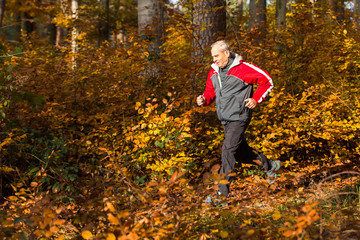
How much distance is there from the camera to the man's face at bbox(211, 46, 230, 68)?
3730 mm

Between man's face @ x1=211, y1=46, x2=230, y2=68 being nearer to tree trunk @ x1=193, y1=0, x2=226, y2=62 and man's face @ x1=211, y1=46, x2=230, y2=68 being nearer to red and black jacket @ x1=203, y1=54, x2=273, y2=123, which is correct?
red and black jacket @ x1=203, y1=54, x2=273, y2=123

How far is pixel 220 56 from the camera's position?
3746mm

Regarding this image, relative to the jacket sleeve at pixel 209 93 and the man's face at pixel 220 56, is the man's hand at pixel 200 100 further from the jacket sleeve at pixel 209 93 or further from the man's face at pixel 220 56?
the man's face at pixel 220 56

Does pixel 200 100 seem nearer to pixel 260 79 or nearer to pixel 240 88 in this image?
pixel 240 88

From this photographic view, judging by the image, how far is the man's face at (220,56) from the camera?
373 cm

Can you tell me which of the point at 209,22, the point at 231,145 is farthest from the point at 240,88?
the point at 209,22

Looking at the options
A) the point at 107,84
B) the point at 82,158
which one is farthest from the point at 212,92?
the point at 82,158

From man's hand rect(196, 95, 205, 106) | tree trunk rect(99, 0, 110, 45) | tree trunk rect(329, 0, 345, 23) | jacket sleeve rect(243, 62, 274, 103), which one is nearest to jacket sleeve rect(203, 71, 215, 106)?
man's hand rect(196, 95, 205, 106)

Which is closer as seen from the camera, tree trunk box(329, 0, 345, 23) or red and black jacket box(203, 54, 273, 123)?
red and black jacket box(203, 54, 273, 123)

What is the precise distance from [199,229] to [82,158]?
10.1ft

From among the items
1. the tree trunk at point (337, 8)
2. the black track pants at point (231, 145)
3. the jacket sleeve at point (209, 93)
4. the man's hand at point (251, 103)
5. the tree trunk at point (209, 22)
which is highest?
the tree trunk at point (337, 8)

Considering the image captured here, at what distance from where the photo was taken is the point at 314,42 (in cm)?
632

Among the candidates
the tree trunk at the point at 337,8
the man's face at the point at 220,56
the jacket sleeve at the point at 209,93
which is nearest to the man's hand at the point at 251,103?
the man's face at the point at 220,56

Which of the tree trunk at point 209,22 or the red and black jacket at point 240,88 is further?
the tree trunk at point 209,22
